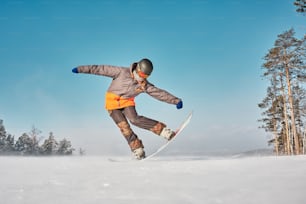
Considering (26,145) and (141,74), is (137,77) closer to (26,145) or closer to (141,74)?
(141,74)

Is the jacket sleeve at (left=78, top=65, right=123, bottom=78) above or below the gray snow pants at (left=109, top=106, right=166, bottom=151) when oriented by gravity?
above

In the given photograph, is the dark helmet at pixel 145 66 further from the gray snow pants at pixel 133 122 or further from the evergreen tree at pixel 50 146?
the evergreen tree at pixel 50 146

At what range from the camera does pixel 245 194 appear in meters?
1.76

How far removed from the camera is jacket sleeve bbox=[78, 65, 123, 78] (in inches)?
225

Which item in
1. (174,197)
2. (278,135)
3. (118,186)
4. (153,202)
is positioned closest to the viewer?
(153,202)

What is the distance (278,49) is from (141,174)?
1901 cm

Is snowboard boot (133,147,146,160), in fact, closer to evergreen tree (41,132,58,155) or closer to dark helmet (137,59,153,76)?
dark helmet (137,59,153,76)

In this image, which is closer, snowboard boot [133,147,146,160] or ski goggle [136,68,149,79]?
ski goggle [136,68,149,79]

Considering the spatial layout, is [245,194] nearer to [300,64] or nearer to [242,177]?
[242,177]

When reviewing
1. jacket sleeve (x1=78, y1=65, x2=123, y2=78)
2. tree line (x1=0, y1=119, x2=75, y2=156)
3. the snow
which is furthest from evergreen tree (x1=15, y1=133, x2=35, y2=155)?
the snow

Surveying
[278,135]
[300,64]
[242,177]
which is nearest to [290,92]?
[300,64]

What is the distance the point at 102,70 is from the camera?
577 centimetres

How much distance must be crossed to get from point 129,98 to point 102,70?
2.52 ft

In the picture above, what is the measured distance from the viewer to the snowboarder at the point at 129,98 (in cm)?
562
